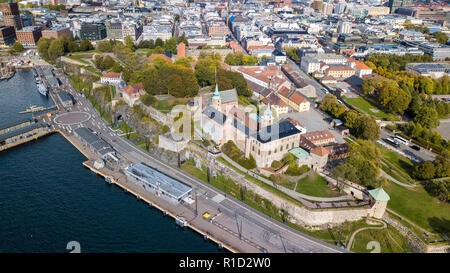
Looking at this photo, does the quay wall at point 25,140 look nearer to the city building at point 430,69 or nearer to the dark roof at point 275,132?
the dark roof at point 275,132

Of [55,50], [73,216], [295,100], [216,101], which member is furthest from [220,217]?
[55,50]

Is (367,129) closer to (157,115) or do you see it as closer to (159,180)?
(159,180)

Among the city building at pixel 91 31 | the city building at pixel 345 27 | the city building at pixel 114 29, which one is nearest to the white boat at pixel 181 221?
the city building at pixel 114 29

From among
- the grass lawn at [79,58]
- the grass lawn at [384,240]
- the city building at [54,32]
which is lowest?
the grass lawn at [384,240]

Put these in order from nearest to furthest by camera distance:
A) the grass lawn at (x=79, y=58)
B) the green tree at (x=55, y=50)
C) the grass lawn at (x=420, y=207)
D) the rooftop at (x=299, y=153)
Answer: the grass lawn at (x=420, y=207)
the rooftop at (x=299, y=153)
the grass lawn at (x=79, y=58)
the green tree at (x=55, y=50)

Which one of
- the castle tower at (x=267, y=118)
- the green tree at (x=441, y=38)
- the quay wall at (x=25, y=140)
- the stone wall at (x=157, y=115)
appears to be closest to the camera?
the castle tower at (x=267, y=118)

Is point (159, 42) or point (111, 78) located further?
point (159, 42)
